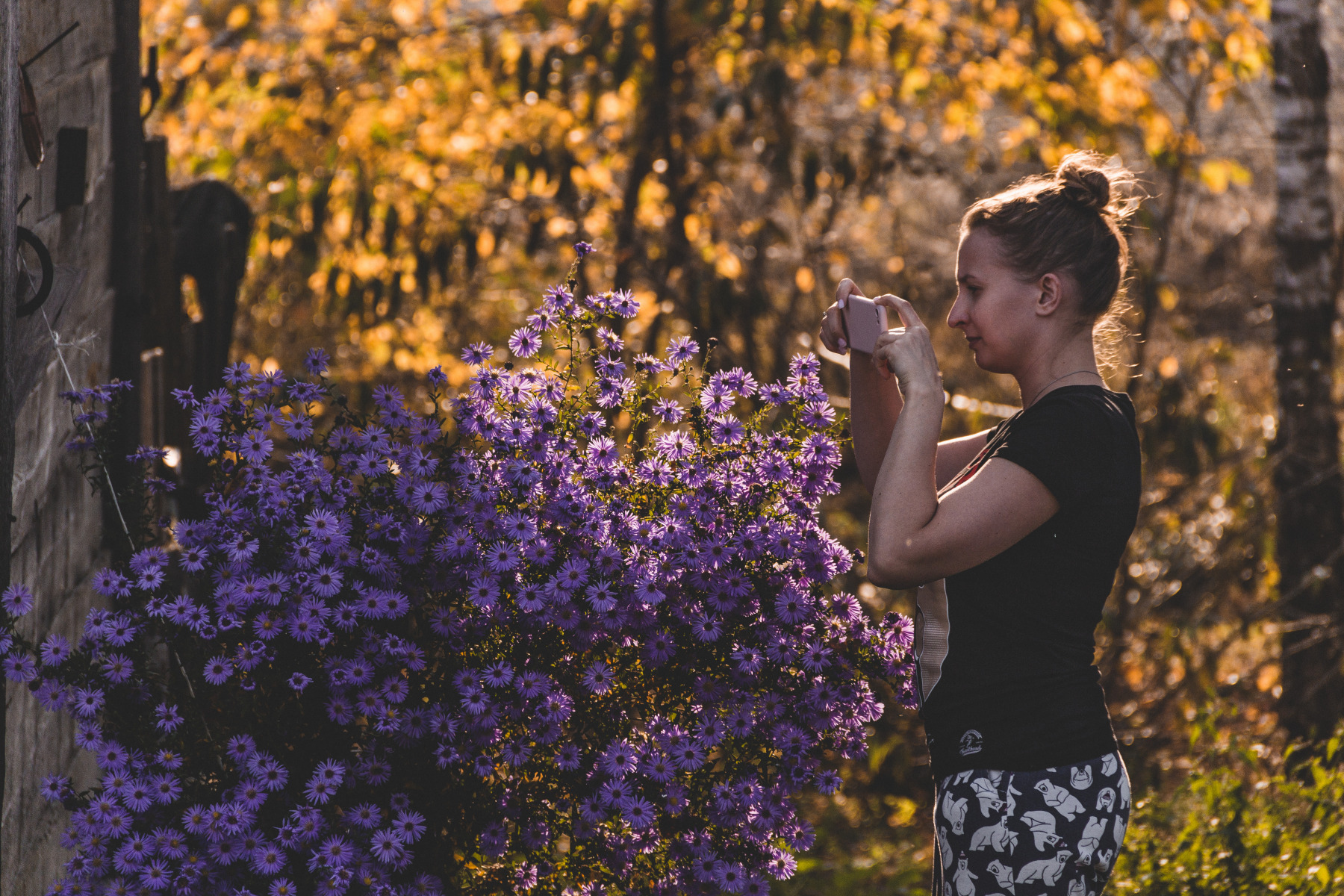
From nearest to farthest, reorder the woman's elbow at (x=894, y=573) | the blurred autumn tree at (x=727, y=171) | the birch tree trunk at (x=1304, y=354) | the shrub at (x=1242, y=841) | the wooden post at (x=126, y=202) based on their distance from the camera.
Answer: the woman's elbow at (x=894, y=573) < the wooden post at (x=126, y=202) < the shrub at (x=1242, y=841) < the birch tree trunk at (x=1304, y=354) < the blurred autumn tree at (x=727, y=171)

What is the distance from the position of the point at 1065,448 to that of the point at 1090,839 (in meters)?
0.55

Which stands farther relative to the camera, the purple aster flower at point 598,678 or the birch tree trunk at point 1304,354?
the birch tree trunk at point 1304,354

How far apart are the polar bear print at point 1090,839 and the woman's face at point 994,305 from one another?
2.17 feet

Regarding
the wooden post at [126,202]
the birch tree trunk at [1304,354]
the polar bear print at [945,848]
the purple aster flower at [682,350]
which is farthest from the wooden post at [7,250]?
the birch tree trunk at [1304,354]

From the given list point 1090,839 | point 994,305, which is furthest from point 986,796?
point 994,305

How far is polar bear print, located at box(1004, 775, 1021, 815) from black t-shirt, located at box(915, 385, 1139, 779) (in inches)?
1.1

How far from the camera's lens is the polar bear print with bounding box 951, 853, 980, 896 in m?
1.65

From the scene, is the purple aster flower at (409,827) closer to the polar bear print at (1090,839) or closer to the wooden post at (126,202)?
the polar bear print at (1090,839)

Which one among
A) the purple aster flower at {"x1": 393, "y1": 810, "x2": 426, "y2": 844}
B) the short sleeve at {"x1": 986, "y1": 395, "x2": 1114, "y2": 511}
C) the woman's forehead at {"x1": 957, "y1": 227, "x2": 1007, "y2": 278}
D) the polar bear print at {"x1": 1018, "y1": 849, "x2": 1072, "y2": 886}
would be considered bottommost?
the polar bear print at {"x1": 1018, "y1": 849, "x2": 1072, "y2": 886}

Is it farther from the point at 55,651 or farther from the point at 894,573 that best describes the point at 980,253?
the point at 55,651

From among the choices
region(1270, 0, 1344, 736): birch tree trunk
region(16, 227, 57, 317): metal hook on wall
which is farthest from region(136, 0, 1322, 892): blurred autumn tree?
region(16, 227, 57, 317): metal hook on wall

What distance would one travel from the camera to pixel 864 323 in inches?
73.9

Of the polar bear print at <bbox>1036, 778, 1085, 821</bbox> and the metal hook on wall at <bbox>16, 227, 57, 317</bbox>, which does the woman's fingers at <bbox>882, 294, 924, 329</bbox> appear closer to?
the polar bear print at <bbox>1036, 778, 1085, 821</bbox>

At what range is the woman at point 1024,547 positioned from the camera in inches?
62.9
